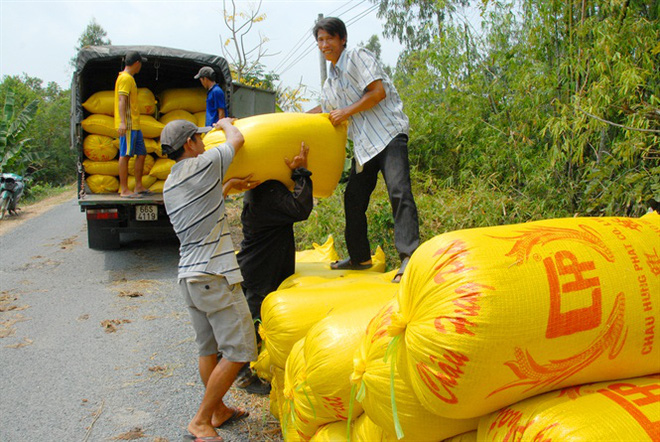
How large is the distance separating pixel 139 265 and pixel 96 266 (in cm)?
49

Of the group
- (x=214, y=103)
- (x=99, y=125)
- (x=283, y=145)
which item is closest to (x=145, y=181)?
(x=99, y=125)

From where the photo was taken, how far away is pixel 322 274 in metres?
3.39

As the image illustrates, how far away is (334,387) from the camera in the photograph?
2021 millimetres

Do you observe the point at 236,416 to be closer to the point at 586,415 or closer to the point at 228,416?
the point at 228,416

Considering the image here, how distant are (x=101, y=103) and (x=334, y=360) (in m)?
5.97

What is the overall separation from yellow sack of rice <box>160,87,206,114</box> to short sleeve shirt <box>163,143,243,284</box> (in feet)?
15.8

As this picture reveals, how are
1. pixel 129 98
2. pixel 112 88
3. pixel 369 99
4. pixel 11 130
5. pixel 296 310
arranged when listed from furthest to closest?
pixel 11 130, pixel 112 88, pixel 129 98, pixel 369 99, pixel 296 310

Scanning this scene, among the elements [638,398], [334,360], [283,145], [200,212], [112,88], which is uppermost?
[112,88]

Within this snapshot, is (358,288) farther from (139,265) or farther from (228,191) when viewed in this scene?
(139,265)

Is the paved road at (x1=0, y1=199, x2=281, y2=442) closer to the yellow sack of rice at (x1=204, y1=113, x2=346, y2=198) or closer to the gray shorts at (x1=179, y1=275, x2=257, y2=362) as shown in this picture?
the gray shorts at (x1=179, y1=275, x2=257, y2=362)

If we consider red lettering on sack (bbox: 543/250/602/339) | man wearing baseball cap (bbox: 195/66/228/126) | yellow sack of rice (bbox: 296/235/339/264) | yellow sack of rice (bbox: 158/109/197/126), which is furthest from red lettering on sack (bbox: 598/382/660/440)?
yellow sack of rice (bbox: 158/109/197/126)

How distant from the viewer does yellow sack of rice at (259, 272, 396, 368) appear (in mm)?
2598

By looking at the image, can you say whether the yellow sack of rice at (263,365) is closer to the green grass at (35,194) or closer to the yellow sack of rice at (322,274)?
the yellow sack of rice at (322,274)

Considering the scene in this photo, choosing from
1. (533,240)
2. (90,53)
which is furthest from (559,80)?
(90,53)
